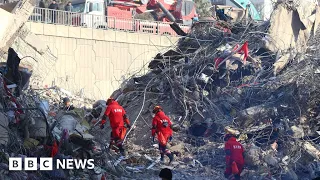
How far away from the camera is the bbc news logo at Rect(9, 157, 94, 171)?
10.1 m

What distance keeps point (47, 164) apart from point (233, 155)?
3.33m

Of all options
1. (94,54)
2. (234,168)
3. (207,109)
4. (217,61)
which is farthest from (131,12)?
(234,168)

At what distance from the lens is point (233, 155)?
40.7ft

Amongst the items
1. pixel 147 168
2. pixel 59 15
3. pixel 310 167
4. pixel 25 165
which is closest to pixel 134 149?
pixel 147 168

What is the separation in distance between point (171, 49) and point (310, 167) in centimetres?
514

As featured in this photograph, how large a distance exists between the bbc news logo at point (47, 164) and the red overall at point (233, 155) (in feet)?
7.45

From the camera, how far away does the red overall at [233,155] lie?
12.4 meters

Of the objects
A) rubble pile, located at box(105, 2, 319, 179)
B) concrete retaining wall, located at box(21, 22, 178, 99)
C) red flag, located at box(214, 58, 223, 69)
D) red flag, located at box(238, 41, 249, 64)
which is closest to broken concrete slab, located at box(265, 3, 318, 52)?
rubble pile, located at box(105, 2, 319, 179)

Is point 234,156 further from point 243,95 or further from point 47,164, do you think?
point 47,164

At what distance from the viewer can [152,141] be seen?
47.4 feet

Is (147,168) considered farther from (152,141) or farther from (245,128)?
(245,128)

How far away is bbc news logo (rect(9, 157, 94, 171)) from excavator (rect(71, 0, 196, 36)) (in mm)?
11609

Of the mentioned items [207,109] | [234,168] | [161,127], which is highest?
[161,127]

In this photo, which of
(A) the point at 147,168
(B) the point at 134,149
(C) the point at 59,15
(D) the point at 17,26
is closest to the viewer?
(A) the point at 147,168
